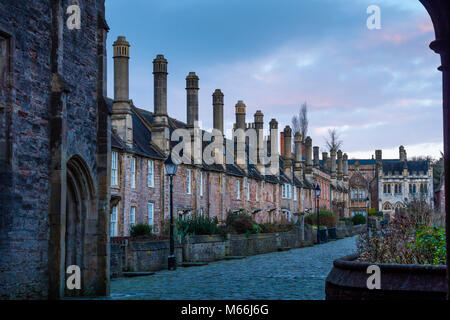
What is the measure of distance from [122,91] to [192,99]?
321 inches

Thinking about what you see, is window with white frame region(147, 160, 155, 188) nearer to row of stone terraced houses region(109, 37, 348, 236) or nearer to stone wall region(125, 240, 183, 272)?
row of stone terraced houses region(109, 37, 348, 236)

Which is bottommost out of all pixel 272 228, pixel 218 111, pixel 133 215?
pixel 272 228

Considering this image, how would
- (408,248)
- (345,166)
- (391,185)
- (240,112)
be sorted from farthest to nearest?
(391,185) → (345,166) → (240,112) → (408,248)

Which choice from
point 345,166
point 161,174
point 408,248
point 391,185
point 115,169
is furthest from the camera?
point 391,185

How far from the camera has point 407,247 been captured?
11719 millimetres

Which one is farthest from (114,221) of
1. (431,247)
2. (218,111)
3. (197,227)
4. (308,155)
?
(308,155)

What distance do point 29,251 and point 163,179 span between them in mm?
23947

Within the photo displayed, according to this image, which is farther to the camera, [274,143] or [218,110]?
[274,143]

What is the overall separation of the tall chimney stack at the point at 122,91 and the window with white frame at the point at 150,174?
2861 millimetres

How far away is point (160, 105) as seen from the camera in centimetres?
3669

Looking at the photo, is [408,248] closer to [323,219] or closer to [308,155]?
[323,219]

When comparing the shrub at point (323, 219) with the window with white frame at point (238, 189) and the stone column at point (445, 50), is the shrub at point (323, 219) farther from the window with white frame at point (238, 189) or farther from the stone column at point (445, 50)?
the stone column at point (445, 50)
